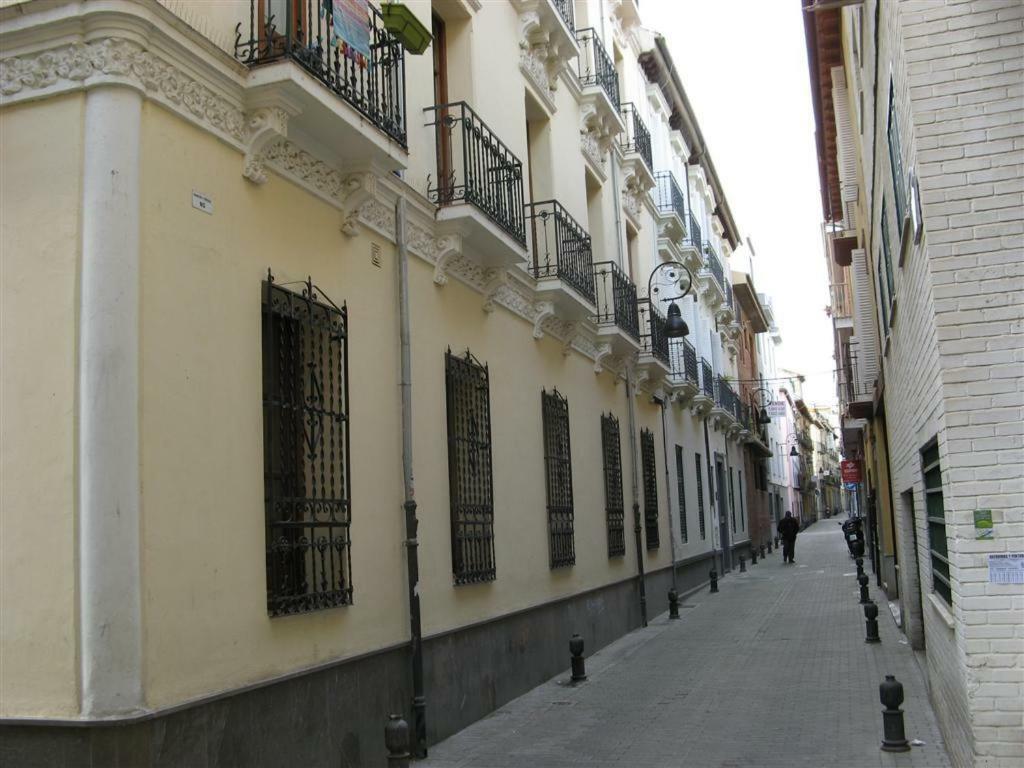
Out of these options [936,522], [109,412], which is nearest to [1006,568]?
[936,522]

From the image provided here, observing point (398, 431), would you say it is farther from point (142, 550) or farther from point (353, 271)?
point (142, 550)

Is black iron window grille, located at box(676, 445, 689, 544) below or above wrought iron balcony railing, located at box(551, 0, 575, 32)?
below

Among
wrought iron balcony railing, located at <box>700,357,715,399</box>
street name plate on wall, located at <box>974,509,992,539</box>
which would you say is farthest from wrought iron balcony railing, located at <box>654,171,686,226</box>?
street name plate on wall, located at <box>974,509,992,539</box>

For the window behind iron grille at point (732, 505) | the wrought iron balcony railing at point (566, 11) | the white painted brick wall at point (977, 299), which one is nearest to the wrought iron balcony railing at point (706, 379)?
the window behind iron grille at point (732, 505)

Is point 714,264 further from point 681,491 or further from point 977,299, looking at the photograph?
point 977,299

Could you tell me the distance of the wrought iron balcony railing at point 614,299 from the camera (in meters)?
16.3

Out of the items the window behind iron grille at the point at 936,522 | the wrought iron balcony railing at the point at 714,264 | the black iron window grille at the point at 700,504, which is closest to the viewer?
the window behind iron grille at the point at 936,522

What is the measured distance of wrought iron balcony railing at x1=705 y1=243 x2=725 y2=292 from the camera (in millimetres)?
30598

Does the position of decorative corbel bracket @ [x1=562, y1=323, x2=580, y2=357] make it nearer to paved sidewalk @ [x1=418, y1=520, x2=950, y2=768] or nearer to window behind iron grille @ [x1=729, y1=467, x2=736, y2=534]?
paved sidewalk @ [x1=418, y1=520, x2=950, y2=768]

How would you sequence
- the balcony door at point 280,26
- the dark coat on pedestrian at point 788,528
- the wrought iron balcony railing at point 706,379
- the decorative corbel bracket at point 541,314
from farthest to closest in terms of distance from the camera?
the dark coat on pedestrian at point 788,528 < the wrought iron balcony railing at point 706,379 < the decorative corbel bracket at point 541,314 < the balcony door at point 280,26

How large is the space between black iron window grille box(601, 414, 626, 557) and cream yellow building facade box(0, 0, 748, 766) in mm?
2902

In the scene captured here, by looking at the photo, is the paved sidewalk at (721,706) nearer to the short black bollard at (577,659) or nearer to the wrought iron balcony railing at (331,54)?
the short black bollard at (577,659)

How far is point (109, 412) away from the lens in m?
5.34

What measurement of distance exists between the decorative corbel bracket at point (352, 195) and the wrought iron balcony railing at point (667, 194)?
643 inches
